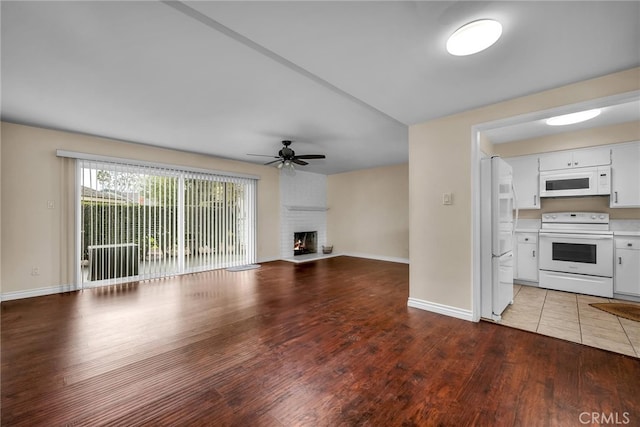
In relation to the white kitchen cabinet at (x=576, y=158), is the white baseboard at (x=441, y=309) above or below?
below

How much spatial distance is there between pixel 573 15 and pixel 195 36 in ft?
8.08

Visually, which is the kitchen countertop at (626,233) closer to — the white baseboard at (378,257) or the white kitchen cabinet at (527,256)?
the white kitchen cabinet at (527,256)

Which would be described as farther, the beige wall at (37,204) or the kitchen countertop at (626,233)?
the beige wall at (37,204)

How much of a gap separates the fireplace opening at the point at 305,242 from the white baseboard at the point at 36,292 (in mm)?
4859

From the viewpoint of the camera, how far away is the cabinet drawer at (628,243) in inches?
133

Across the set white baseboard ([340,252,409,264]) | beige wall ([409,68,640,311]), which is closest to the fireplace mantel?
white baseboard ([340,252,409,264])

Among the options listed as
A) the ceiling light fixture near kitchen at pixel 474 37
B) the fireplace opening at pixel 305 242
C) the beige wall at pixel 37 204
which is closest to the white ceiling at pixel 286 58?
the ceiling light fixture near kitchen at pixel 474 37

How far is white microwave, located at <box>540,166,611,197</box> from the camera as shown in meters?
3.68

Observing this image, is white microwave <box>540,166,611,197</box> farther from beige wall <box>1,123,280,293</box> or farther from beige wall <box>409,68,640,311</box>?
beige wall <box>1,123,280,293</box>

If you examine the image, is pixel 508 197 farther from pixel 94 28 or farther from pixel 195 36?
pixel 94 28

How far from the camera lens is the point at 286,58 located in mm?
1972

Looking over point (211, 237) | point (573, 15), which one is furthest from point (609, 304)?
point (211, 237)

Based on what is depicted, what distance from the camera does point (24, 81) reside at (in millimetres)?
2482

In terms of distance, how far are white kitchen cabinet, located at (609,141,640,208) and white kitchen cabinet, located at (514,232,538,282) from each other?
1057mm
